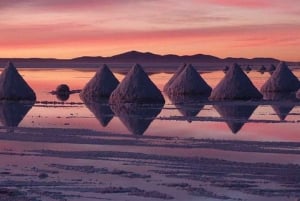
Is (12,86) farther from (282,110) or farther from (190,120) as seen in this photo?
(282,110)

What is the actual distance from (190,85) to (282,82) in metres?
6.63

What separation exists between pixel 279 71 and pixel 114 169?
30.1 metres

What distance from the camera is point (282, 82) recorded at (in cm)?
4169

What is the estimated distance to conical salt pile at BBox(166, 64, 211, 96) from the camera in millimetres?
38844

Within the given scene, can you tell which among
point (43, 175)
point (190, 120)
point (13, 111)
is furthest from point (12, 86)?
point (43, 175)

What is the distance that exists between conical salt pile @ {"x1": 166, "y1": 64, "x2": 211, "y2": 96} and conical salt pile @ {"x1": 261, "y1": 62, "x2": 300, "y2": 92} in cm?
489

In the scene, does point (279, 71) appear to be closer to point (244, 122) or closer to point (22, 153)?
point (244, 122)

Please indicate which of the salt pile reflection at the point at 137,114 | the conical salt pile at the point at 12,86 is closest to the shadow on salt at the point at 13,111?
the conical salt pile at the point at 12,86

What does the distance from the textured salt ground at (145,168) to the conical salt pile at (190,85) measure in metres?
19.2

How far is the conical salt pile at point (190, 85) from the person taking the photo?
38844 mm

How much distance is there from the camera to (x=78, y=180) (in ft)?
42.0

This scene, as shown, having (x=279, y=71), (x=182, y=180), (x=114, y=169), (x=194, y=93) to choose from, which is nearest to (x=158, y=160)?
(x=114, y=169)

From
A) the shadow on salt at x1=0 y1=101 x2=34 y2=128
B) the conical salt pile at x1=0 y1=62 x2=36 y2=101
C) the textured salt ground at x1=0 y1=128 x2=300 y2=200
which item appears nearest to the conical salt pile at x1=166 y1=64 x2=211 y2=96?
the conical salt pile at x1=0 y1=62 x2=36 y2=101

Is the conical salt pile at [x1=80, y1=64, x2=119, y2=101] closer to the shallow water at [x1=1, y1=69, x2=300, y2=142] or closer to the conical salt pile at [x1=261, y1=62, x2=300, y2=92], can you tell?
the shallow water at [x1=1, y1=69, x2=300, y2=142]
